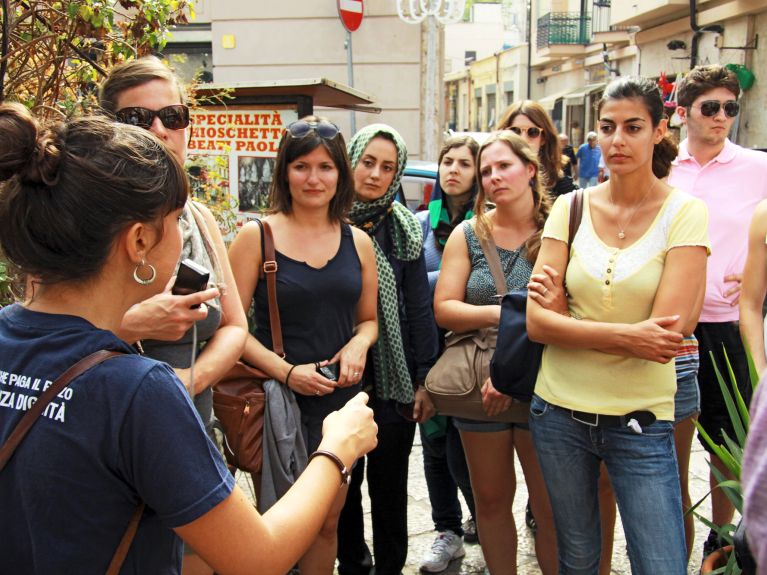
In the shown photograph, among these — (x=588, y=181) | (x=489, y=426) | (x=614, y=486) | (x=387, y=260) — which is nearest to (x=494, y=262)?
(x=387, y=260)

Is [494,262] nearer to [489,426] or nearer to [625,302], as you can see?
[489,426]

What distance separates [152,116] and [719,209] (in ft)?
8.27

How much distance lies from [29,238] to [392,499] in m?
2.38

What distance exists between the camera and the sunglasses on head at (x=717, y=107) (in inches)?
143

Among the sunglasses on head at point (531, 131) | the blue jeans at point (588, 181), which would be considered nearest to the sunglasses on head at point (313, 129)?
the sunglasses on head at point (531, 131)

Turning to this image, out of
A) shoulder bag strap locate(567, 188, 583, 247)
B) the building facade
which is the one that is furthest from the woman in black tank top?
the building facade

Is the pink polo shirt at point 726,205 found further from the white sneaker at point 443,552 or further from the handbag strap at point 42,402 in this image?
the handbag strap at point 42,402

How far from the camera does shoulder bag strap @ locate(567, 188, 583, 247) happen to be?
2684mm

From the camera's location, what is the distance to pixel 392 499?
11.1ft

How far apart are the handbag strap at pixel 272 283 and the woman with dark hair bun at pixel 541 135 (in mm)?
1712

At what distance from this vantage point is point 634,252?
8.25ft

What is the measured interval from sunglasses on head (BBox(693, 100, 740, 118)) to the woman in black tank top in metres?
1.83

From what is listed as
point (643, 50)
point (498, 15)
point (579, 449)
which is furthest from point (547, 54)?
point (579, 449)

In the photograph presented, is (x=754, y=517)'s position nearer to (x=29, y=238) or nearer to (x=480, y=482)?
(x=29, y=238)
